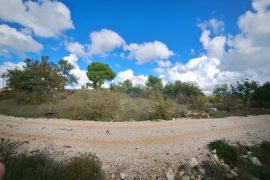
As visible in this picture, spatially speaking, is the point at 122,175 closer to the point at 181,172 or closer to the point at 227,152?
the point at 181,172

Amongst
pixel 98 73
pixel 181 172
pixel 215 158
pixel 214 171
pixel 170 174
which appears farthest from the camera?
pixel 98 73

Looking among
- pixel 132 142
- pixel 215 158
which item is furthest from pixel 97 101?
pixel 215 158

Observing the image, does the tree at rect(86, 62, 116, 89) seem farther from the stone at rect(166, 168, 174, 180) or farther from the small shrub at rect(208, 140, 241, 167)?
the stone at rect(166, 168, 174, 180)

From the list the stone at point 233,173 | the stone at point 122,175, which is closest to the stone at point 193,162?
the stone at point 233,173

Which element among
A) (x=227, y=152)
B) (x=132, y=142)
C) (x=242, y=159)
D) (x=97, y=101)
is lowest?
(x=242, y=159)

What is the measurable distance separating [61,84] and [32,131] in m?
9.62

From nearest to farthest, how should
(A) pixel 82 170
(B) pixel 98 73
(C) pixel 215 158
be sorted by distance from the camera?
(A) pixel 82 170
(C) pixel 215 158
(B) pixel 98 73

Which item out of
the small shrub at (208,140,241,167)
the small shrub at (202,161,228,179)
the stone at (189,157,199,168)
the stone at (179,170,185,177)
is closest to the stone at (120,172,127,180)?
the stone at (179,170,185,177)

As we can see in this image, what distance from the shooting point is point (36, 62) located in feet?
68.0

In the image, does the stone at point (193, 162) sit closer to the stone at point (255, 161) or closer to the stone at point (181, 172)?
the stone at point (181, 172)

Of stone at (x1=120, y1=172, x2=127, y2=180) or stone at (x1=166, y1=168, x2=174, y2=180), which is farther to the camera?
stone at (x1=166, y1=168, x2=174, y2=180)

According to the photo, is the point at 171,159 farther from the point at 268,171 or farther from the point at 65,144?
the point at 65,144

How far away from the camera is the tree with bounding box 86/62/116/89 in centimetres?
4638

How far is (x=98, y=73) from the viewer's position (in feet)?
153
